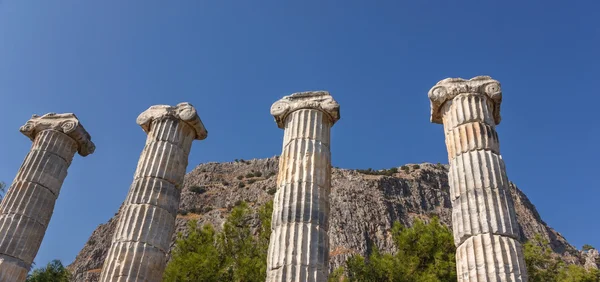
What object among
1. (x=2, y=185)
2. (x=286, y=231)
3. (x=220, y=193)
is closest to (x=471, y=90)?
(x=286, y=231)

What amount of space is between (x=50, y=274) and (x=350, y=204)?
43161mm

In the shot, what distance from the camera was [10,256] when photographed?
46.2 ft

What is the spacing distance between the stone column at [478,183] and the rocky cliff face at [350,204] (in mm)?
41071

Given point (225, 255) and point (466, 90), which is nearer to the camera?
point (466, 90)

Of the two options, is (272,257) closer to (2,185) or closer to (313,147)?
(313,147)

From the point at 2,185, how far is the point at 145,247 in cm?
2068

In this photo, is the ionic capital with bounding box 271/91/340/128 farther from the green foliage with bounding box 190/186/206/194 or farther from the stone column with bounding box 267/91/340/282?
the green foliage with bounding box 190/186/206/194

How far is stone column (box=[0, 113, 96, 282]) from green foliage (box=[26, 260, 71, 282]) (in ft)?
45.2

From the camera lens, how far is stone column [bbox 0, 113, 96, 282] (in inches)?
562

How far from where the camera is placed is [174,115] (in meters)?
16.0

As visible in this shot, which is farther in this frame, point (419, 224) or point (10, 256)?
point (419, 224)

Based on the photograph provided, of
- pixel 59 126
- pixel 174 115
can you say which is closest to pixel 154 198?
pixel 174 115

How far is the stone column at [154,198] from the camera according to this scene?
43.0 ft

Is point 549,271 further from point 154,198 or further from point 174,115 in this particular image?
point 154,198
